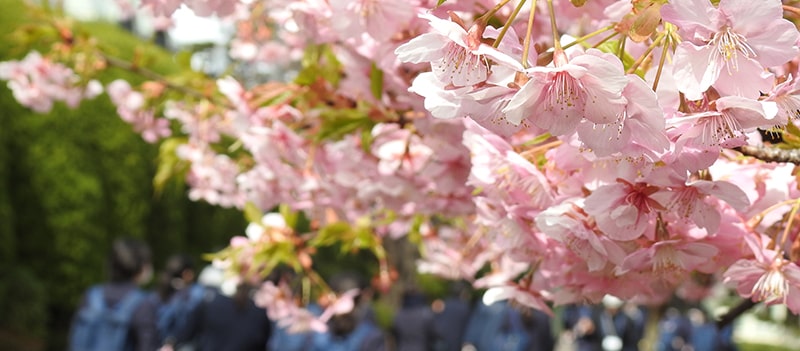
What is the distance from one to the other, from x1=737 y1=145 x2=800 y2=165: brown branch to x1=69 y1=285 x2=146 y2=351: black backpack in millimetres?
4553

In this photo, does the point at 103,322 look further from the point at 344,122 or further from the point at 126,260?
the point at 344,122

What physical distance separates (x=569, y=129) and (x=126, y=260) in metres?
4.75

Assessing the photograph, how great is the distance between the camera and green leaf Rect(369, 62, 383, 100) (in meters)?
1.53

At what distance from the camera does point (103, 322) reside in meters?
5.06

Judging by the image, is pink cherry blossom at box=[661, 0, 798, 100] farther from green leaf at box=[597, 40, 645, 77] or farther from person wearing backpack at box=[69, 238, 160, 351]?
person wearing backpack at box=[69, 238, 160, 351]

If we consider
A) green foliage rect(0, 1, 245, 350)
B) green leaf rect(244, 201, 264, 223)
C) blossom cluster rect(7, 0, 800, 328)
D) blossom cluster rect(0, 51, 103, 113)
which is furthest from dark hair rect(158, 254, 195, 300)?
blossom cluster rect(7, 0, 800, 328)

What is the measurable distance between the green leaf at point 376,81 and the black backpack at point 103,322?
3944mm

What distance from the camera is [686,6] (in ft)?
2.59

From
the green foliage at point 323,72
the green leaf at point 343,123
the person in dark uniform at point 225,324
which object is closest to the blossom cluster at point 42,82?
the green foliage at point 323,72

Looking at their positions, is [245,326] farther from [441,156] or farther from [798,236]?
[798,236]

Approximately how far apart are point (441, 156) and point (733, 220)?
0.59 m

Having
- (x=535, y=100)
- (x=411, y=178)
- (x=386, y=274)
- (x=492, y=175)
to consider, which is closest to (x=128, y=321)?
(x=386, y=274)

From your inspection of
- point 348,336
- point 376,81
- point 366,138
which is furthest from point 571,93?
point 348,336

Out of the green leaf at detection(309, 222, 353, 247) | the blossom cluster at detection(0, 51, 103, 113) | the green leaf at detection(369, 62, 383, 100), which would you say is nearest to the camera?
the green leaf at detection(369, 62, 383, 100)
